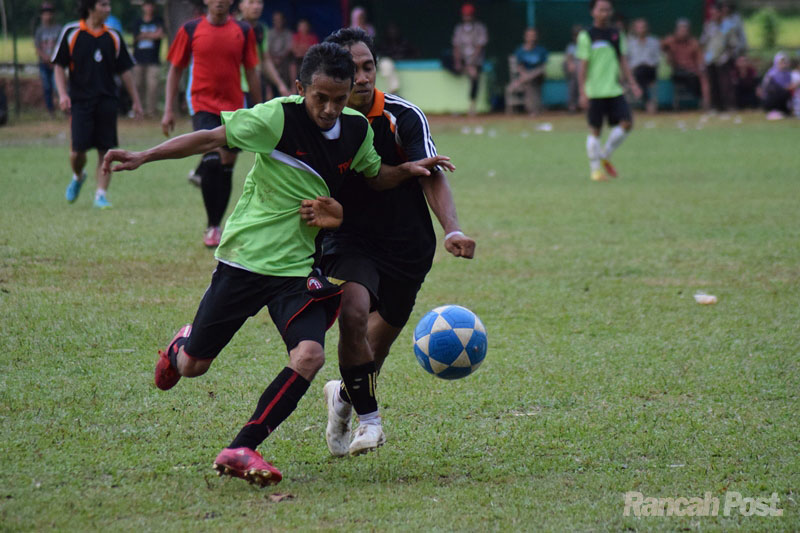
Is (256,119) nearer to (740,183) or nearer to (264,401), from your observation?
(264,401)

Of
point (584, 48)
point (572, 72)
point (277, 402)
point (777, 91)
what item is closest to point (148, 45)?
point (572, 72)

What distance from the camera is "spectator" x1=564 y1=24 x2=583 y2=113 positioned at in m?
24.9

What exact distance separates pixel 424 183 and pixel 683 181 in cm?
998

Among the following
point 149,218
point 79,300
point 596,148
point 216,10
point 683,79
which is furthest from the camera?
point 683,79

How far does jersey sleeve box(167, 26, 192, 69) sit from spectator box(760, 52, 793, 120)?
686 inches

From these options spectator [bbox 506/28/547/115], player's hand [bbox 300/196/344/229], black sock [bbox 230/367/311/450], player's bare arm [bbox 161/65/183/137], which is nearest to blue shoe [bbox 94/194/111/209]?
player's bare arm [bbox 161/65/183/137]

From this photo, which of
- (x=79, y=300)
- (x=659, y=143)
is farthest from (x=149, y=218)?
(x=659, y=143)

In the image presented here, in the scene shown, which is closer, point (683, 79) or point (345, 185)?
point (345, 185)

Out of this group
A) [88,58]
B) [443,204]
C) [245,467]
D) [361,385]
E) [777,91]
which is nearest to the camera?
[245,467]

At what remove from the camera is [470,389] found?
5332mm

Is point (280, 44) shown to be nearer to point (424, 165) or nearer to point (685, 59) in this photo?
point (685, 59)

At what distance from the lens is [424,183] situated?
4566 millimetres

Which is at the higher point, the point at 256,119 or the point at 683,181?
the point at 256,119
